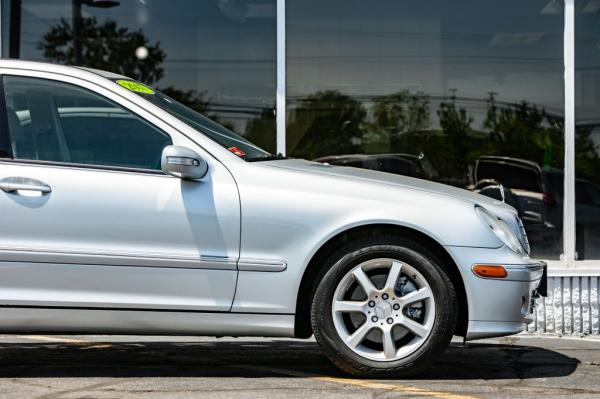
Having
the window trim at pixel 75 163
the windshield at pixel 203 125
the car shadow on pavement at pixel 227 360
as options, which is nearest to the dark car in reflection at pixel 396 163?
the car shadow on pavement at pixel 227 360

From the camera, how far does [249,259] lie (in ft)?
19.0

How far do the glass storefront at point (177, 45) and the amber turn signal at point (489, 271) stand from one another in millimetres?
3871

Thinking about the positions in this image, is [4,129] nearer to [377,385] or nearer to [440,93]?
[377,385]

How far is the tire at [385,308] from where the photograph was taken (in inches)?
227

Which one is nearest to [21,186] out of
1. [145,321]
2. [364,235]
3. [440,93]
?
[145,321]

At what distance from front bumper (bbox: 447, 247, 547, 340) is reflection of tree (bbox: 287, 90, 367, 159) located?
12.0 feet

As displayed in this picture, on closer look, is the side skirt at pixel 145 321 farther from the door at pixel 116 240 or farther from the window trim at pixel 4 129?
the window trim at pixel 4 129

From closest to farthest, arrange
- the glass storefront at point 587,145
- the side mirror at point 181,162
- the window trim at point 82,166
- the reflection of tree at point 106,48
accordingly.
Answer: the side mirror at point 181,162 → the window trim at point 82,166 → the glass storefront at point 587,145 → the reflection of tree at point 106,48

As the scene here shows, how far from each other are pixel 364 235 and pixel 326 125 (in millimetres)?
3593

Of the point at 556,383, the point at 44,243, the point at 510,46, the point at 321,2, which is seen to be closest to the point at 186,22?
the point at 321,2

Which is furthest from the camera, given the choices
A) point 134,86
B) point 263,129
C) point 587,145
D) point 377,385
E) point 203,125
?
point 263,129

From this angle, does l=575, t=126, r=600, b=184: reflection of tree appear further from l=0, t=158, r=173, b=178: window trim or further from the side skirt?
l=0, t=158, r=173, b=178: window trim

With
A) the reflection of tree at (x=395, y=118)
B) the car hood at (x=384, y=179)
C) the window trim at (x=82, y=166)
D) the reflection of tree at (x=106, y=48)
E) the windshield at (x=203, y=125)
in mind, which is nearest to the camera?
the window trim at (x=82, y=166)

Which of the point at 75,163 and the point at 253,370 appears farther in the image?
the point at 253,370
